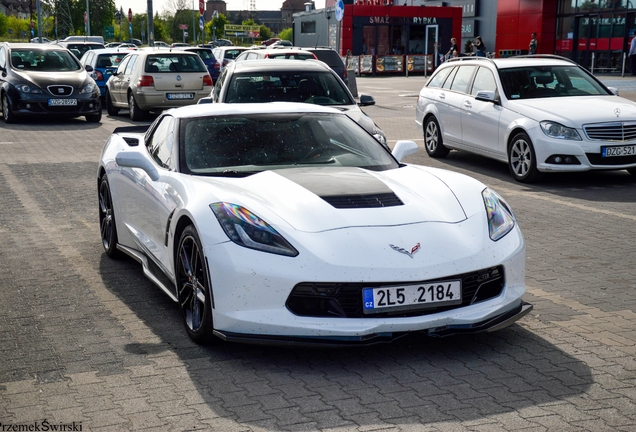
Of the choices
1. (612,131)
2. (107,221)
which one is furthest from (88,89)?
(107,221)

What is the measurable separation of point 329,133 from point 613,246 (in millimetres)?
3042

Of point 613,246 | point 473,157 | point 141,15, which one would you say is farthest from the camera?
point 141,15

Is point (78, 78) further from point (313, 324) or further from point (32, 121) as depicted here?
point (313, 324)

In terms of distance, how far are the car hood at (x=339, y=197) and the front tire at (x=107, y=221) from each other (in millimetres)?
1912

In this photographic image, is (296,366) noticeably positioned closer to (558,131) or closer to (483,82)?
(558,131)

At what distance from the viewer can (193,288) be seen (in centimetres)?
505

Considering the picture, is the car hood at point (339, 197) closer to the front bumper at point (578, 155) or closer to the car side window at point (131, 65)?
the front bumper at point (578, 155)

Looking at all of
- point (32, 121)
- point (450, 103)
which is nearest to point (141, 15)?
point (32, 121)

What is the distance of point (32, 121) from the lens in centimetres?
2052

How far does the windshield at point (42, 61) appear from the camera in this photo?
20.2m

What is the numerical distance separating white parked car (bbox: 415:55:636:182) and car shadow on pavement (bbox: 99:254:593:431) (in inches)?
241

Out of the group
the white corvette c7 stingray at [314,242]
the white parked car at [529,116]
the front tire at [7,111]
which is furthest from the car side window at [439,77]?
the front tire at [7,111]

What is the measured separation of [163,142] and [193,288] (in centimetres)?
150

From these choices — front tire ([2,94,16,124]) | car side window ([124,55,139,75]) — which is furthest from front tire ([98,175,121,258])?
car side window ([124,55,139,75])
